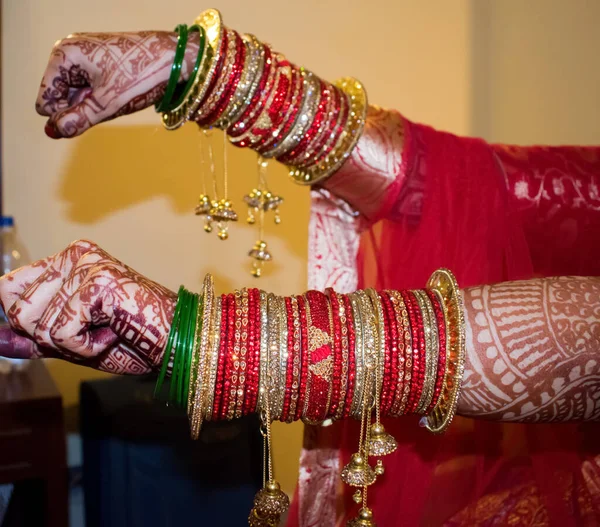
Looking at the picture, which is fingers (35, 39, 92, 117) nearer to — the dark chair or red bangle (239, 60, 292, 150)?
red bangle (239, 60, 292, 150)

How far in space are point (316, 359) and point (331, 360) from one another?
12mm

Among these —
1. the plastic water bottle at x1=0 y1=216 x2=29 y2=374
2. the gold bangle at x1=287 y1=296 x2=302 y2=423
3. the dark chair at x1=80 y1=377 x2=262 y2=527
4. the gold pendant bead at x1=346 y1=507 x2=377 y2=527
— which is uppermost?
the plastic water bottle at x1=0 y1=216 x2=29 y2=374

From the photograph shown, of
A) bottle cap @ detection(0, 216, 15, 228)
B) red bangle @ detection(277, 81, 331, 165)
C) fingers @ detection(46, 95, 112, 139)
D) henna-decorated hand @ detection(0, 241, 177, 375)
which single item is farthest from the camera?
bottle cap @ detection(0, 216, 15, 228)

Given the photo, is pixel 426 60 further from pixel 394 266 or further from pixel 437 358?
pixel 437 358

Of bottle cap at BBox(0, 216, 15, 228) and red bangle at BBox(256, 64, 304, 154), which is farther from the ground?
red bangle at BBox(256, 64, 304, 154)

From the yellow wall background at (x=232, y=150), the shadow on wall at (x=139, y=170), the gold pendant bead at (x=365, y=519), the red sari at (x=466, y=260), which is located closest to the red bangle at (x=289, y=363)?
the gold pendant bead at (x=365, y=519)

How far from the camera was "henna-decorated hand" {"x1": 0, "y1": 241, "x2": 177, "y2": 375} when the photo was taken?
444mm

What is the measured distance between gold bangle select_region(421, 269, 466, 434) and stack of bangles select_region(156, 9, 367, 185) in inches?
9.7

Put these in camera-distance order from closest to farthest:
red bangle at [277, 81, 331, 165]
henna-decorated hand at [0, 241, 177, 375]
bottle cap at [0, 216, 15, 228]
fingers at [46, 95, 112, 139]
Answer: henna-decorated hand at [0, 241, 177, 375], fingers at [46, 95, 112, 139], red bangle at [277, 81, 331, 165], bottle cap at [0, 216, 15, 228]

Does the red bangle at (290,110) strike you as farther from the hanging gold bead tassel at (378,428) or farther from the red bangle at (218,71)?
the hanging gold bead tassel at (378,428)

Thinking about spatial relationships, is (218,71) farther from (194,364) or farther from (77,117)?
(194,364)

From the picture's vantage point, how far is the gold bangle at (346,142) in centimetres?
Result: 69

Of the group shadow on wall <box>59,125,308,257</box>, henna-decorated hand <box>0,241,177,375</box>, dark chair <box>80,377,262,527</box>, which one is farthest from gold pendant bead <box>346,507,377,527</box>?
shadow on wall <box>59,125,308,257</box>

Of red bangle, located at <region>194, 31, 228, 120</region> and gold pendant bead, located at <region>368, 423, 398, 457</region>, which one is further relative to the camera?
red bangle, located at <region>194, 31, 228, 120</region>
